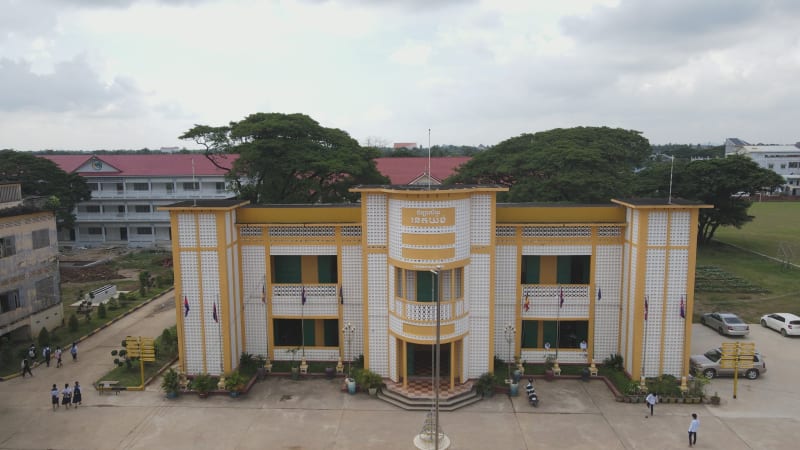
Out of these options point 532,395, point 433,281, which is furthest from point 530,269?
point 532,395

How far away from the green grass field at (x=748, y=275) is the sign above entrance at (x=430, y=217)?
796 inches

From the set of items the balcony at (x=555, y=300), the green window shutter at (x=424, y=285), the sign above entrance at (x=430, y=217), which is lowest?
the balcony at (x=555, y=300)

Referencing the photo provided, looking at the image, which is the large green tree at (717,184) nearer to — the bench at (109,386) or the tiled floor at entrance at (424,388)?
the tiled floor at entrance at (424,388)

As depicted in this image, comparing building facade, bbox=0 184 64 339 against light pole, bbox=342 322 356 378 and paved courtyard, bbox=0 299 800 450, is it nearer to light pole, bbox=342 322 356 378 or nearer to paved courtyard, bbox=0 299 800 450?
paved courtyard, bbox=0 299 800 450

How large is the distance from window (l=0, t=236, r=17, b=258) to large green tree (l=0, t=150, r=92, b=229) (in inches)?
1173

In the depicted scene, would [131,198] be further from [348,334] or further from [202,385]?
[348,334]

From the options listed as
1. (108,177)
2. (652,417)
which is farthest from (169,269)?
(652,417)

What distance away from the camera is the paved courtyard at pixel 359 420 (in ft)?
59.4

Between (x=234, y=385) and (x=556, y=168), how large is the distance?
31.6 metres

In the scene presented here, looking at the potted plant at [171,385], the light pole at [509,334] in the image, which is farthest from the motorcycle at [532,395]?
the potted plant at [171,385]

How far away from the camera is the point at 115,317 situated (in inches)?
1277

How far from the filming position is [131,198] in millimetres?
61031

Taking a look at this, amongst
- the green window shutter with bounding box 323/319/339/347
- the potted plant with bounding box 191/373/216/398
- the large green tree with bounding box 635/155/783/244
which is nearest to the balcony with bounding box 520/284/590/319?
the green window shutter with bounding box 323/319/339/347

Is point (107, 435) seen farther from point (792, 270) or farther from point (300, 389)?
point (792, 270)
